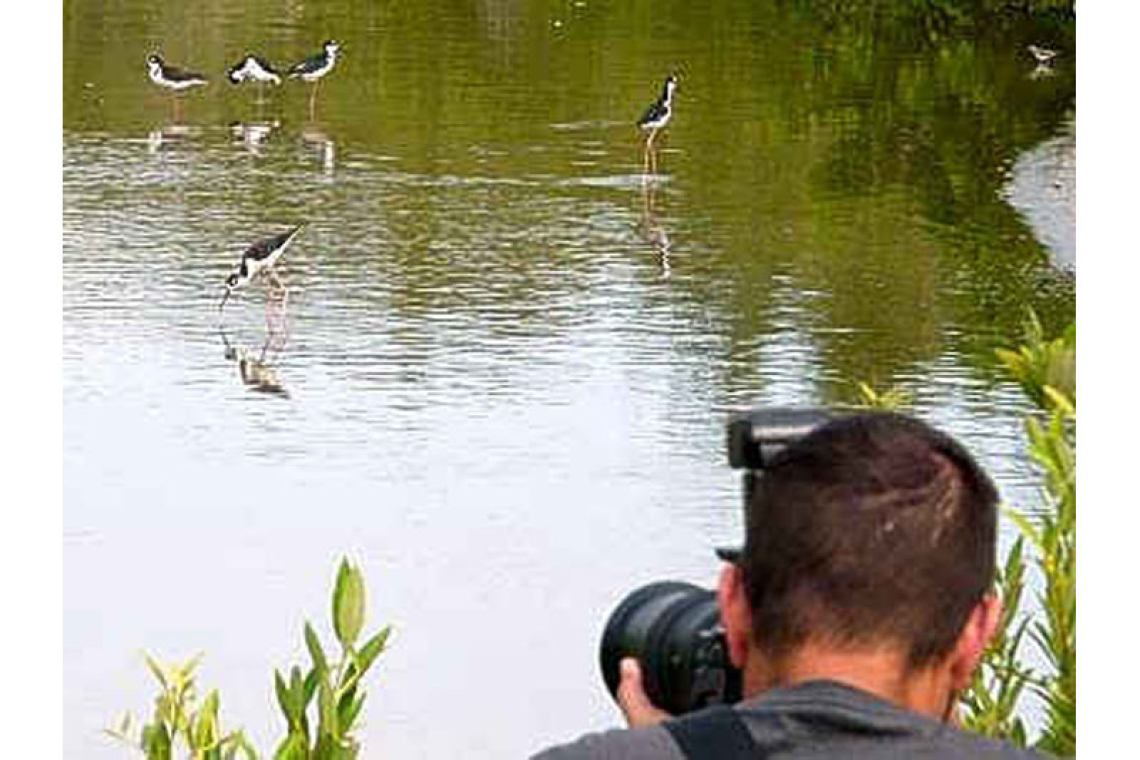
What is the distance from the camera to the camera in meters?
1.21

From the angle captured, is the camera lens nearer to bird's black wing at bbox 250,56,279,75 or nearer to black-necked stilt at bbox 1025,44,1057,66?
bird's black wing at bbox 250,56,279,75

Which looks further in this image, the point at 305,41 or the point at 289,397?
the point at 305,41

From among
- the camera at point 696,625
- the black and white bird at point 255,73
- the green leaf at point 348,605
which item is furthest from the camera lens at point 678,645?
the black and white bird at point 255,73

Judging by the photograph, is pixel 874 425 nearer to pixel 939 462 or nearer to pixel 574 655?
pixel 939 462

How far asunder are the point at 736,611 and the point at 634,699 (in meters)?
0.13

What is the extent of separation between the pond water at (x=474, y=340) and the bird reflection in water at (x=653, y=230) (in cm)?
3

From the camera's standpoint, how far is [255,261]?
8.87 m

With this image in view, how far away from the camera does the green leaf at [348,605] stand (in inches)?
85.0

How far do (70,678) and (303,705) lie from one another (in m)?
3.19

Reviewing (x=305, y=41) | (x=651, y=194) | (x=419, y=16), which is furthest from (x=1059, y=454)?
(x=419, y=16)

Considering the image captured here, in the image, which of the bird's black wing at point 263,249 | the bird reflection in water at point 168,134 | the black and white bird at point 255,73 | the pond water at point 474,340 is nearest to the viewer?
the pond water at point 474,340

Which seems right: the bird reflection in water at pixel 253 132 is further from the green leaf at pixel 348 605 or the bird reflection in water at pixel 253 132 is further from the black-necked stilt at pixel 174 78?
the green leaf at pixel 348 605

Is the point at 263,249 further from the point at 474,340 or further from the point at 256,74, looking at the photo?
the point at 256,74

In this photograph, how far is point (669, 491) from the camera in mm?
6680
